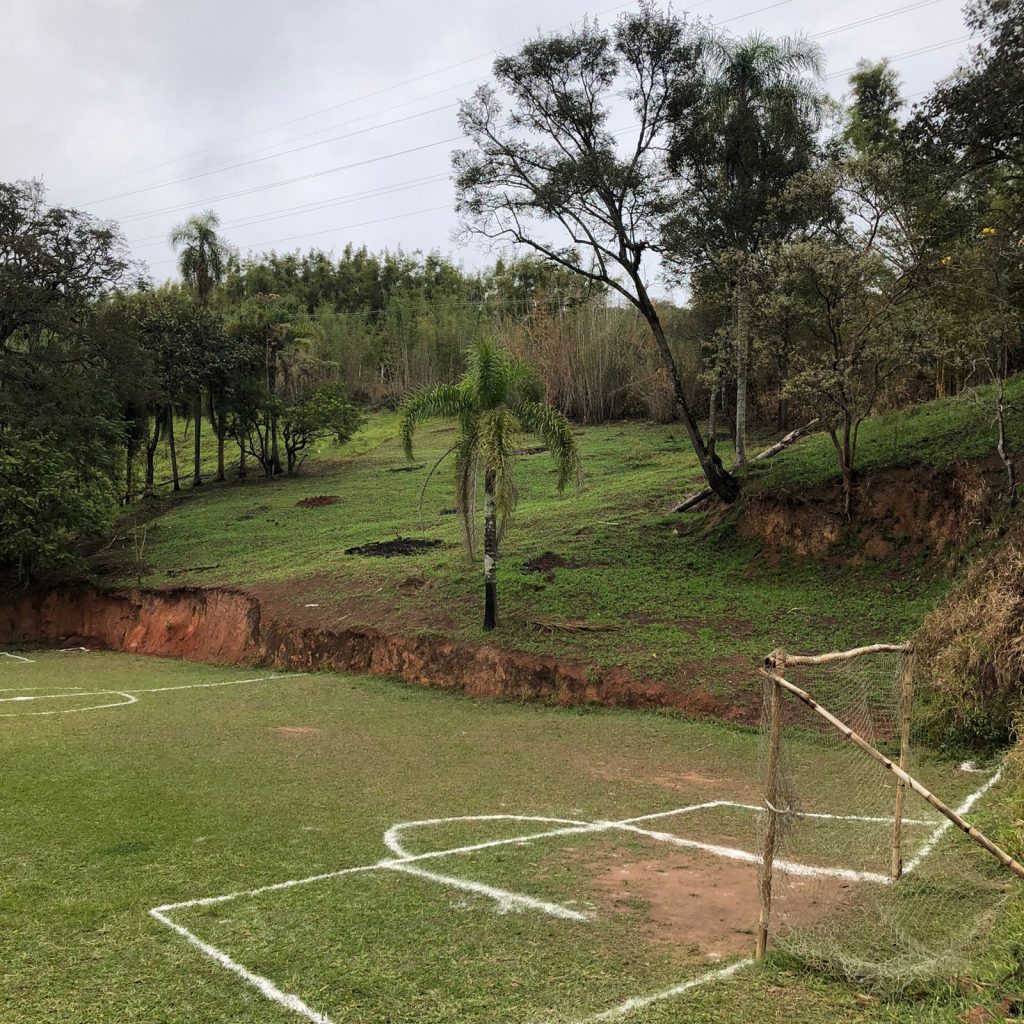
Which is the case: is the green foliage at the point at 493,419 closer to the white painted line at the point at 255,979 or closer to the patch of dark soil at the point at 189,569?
the patch of dark soil at the point at 189,569

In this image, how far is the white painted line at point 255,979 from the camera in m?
4.71

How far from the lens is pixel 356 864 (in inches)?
282

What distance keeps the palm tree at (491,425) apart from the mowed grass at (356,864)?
171 inches

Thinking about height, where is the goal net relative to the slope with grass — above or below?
below

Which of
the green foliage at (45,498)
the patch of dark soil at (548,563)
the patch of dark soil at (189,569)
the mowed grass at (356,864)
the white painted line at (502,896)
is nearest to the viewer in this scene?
the mowed grass at (356,864)

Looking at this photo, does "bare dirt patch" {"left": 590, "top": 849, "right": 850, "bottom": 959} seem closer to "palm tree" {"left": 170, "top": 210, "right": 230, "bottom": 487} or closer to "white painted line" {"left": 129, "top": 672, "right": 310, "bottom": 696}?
"white painted line" {"left": 129, "top": 672, "right": 310, "bottom": 696}

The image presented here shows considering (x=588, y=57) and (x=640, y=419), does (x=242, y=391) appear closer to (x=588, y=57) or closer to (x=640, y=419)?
(x=640, y=419)

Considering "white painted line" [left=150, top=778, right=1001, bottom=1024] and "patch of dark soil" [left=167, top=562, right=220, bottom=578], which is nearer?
"white painted line" [left=150, top=778, right=1001, bottom=1024]

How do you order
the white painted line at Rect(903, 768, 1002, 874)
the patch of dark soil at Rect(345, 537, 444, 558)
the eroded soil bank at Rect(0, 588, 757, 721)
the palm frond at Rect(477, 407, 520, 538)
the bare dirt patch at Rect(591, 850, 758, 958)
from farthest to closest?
1. the patch of dark soil at Rect(345, 537, 444, 558)
2. the palm frond at Rect(477, 407, 520, 538)
3. the eroded soil bank at Rect(0, 588, 757, 721)
4. the white painted line at Rect(903, 768, 1002, 874)
5. the bare dirt patch at Rect(591, 850, 758, 958)

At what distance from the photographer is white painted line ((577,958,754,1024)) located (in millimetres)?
4660

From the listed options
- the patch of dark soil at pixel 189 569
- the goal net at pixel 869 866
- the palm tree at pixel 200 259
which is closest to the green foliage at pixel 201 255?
the palm tree at pixel 200 259

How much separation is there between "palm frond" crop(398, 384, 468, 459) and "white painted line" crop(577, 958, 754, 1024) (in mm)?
12493

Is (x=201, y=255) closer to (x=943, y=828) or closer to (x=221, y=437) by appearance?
(x=221, y=437)

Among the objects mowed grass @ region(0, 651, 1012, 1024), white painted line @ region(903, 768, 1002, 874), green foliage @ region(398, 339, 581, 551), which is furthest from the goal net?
green foliage @ region(398, 339, 581, 551)
